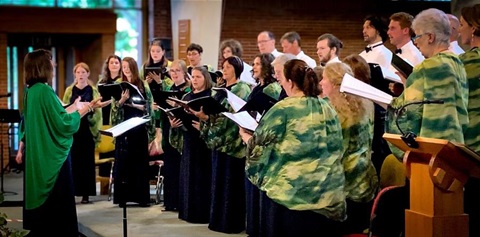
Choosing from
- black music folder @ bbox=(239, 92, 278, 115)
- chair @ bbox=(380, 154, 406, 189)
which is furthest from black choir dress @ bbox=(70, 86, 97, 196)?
chair @ bbox=(380, 154, 406, 189)

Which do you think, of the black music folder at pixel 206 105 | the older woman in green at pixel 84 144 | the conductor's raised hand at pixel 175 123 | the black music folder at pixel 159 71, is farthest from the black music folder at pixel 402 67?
the older woman in green at pixel 84 144

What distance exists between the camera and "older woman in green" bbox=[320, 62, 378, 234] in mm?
5492

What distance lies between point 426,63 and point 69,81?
11.3 meters

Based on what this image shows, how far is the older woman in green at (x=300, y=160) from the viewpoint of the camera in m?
4.94

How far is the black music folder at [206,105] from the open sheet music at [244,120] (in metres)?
0.55

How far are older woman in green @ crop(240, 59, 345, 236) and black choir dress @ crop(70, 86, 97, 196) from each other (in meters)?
4.41

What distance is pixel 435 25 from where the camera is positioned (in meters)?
4.63

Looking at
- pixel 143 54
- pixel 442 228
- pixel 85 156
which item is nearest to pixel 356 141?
pixel 442 228

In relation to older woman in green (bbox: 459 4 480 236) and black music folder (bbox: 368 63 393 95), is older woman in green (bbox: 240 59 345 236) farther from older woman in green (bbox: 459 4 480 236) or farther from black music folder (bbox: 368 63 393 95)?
black music folder (bbox: 368 63 393 95)

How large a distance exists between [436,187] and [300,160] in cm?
103

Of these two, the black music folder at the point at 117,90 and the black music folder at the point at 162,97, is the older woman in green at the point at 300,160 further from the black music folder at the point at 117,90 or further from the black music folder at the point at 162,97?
the black music folder at the point at 117,90

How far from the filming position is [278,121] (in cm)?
494

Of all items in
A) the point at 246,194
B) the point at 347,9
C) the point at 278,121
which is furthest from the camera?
the point at 347,9

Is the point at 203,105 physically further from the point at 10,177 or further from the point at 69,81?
the point at 69,81
